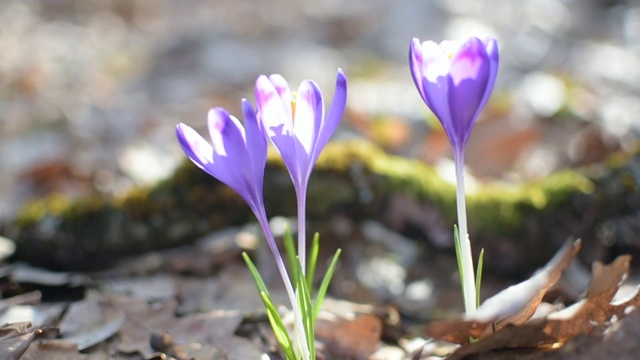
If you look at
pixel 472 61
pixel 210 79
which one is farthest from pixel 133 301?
pixel 210 79

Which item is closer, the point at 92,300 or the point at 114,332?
the point at 114,332

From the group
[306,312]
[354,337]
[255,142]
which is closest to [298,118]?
[255,142]

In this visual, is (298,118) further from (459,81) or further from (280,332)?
(280,332)

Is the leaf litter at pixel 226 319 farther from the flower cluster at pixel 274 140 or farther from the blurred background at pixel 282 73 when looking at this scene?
the blurred background at pixel 282 73

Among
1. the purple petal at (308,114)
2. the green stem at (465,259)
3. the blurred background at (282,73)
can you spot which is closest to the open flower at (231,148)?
the purple petal at (308,114)

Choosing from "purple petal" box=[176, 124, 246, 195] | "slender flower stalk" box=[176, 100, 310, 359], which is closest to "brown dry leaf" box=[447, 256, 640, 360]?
"slender flower stalk" box=[176, 100, 310, 359]

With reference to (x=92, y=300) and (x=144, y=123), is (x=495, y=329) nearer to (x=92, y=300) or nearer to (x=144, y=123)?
(x=92, y=300)

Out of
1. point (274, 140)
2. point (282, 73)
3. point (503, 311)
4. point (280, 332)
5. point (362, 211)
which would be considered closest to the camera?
point (503, 311)
